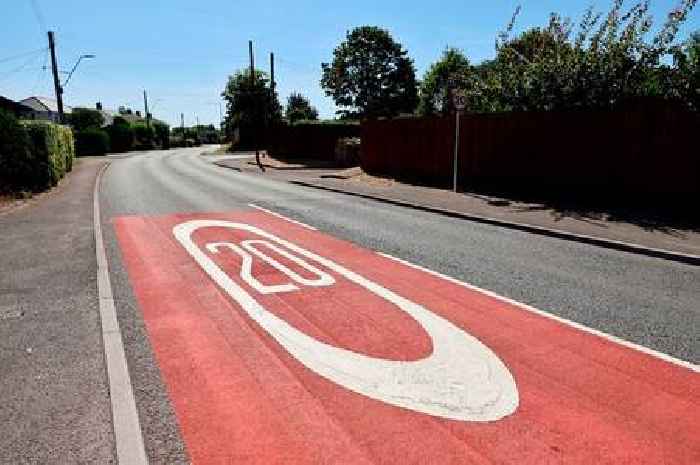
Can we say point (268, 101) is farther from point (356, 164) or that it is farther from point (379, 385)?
point (379, 385)

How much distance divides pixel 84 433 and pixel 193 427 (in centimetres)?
A: 75

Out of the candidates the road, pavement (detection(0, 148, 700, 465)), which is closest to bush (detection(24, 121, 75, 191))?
the road

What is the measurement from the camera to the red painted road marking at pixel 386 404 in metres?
3.47

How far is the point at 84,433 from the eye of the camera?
12.1 feet

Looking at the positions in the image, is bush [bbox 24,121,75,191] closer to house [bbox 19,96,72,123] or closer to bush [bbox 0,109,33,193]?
bush [bbox 0,109,33,193]

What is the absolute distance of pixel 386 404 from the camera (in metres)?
4.05

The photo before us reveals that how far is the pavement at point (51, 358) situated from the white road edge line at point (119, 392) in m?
0.07

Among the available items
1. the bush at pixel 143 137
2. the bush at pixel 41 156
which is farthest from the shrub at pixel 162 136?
the bush at pixel 41 156

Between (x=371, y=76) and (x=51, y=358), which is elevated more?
(x=371, y=76)

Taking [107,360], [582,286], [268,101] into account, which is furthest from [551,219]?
[268,101]

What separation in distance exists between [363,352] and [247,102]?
180ft

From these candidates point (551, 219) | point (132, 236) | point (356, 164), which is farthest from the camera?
point (356, 164)

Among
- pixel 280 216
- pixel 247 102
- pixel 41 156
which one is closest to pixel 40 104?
pixel 247 102

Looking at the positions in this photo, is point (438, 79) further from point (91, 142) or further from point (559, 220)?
point (559, 220)
